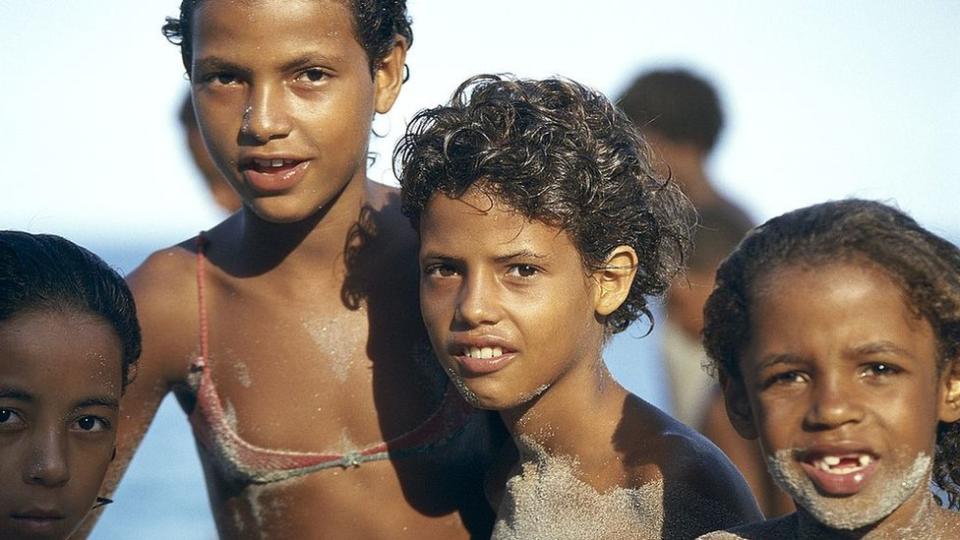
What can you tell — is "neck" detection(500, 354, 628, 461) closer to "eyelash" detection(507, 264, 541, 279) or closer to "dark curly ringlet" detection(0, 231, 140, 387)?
"eyelash" detection(507, 264, 541, 279)

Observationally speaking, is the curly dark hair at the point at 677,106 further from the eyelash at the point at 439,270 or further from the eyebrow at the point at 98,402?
the eyebrow at the point at 98,402

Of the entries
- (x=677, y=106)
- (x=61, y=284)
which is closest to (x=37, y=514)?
(x=61, y=284)

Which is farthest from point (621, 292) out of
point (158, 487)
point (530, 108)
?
point (158, 487)

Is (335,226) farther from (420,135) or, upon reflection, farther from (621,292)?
(621,292)

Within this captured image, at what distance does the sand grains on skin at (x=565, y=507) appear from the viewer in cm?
316

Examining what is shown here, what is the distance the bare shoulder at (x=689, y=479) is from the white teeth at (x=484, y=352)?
311 mm

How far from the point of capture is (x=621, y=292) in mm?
3385

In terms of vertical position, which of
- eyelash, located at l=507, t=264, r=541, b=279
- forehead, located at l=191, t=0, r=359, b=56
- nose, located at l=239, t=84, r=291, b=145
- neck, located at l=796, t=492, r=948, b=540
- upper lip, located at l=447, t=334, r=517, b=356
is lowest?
neck, located at l=796, t=492, r=948, b=540

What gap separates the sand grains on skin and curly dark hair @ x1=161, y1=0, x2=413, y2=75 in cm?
91

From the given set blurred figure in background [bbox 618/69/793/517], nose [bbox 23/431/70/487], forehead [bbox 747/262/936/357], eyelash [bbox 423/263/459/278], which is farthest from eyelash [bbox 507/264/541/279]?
blurred figure in background [bbox 618/69/793/517]

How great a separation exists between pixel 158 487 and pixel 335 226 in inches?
315

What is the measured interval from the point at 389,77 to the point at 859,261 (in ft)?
4.33

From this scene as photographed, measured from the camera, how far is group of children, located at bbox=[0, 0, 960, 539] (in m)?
2.74

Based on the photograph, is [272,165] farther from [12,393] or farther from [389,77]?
[12,393]
